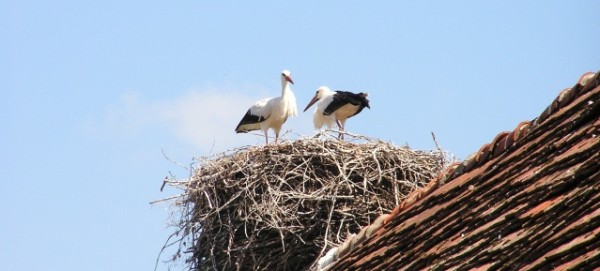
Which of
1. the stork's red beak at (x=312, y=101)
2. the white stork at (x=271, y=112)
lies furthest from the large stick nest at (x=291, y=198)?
the stork's red beak at (x=312, y=101)

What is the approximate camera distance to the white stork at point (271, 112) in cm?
1536

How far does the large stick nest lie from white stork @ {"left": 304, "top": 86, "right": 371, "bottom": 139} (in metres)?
4.07

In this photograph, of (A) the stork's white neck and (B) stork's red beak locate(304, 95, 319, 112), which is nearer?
(A) the stork's white neck

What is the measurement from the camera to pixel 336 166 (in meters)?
11.4

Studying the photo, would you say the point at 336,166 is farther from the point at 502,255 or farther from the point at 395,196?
the point at 502,255

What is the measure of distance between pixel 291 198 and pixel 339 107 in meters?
4.82

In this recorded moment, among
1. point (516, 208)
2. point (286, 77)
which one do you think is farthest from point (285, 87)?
point (516, 208)

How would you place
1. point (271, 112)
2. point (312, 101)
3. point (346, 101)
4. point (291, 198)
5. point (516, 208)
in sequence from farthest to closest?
point (312, 101) → point (346, 101) → point (271, 112) → point (291, 198) → point (516, 208)

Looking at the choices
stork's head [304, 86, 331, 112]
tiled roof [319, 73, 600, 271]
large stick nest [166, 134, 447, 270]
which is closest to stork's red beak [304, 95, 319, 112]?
stork's head [304, 86, 331, 112]

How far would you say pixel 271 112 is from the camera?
1536 centimetres

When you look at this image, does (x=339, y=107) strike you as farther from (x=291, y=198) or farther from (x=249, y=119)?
(x=291, y=198)

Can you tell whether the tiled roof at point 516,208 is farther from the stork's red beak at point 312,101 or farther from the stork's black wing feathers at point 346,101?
the stork's red beak at point 312,101

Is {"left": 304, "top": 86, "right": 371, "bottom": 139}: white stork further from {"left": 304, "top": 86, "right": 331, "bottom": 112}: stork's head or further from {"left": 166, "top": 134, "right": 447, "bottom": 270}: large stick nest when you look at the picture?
{"left": 166, "top": 134, "right": 447, "bottom": 270}: large stick nest

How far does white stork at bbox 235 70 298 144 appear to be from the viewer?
15.4 m
